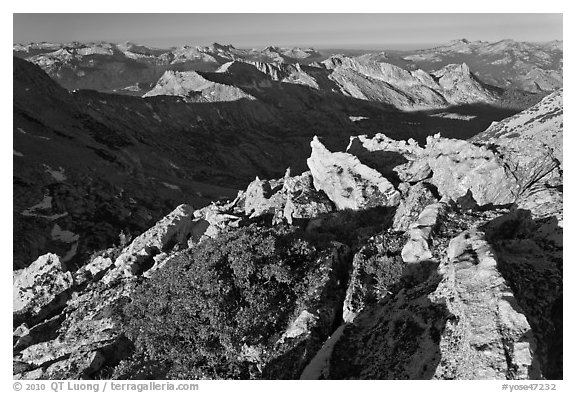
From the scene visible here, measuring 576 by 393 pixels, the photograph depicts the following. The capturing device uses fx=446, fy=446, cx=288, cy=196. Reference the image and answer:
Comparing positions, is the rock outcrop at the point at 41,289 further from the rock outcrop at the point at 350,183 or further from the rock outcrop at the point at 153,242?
the rock outcrop at the point at 350,183

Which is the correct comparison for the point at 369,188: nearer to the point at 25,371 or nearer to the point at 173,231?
the point at 173,231

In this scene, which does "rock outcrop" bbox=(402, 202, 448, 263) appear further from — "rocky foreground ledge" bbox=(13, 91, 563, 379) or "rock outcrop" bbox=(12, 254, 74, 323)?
"rock outcrop" bbox=(12, 254, 74, 323)

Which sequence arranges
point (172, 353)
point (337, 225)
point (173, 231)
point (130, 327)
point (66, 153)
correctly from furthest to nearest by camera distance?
point (66, 153) < point (173, 231) < point (337, 225) < point (130, 327) < point (172, 353)

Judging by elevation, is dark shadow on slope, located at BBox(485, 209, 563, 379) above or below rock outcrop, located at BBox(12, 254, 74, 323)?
above

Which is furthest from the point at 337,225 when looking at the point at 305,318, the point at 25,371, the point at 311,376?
the point at 25,371

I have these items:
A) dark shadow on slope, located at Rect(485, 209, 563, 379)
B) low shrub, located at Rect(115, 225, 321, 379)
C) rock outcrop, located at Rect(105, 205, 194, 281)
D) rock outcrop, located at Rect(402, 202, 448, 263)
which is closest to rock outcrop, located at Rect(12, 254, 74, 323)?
rock outcrop, located at Rect(105, 205, 194, 281)
